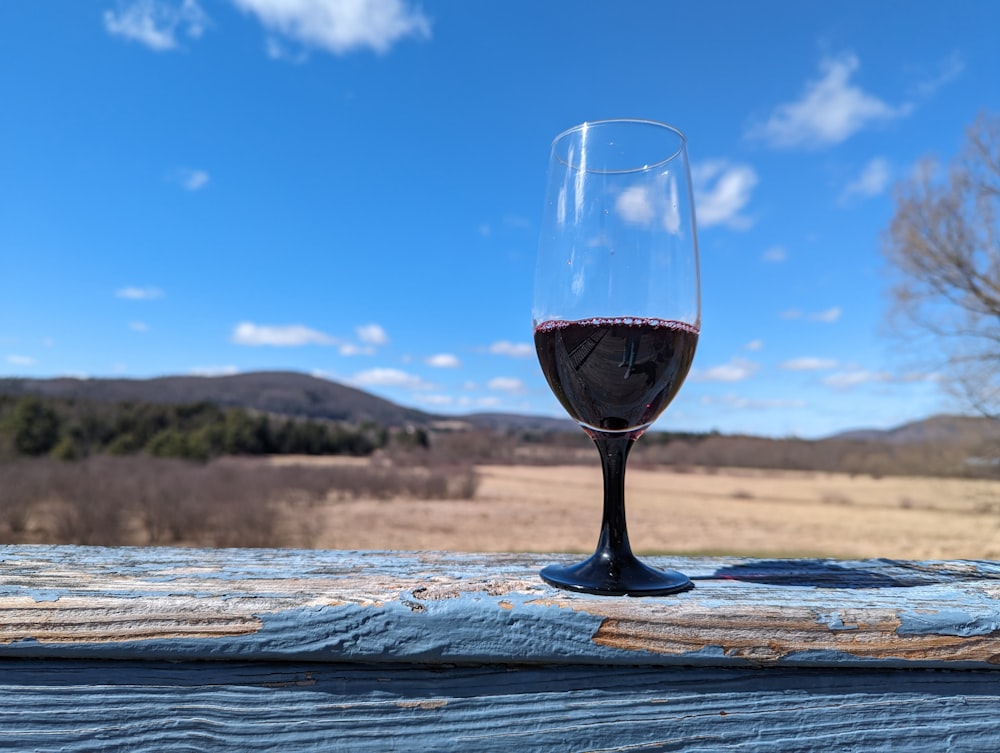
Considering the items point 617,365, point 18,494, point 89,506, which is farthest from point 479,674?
point 18,494

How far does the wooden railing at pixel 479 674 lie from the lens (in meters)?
0.76

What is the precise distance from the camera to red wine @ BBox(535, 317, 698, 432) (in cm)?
90

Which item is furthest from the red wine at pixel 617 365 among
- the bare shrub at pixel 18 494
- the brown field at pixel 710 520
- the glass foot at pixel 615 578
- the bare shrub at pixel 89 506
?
the bare shrub at pixel 18 494

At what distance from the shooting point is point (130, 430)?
79.5ft

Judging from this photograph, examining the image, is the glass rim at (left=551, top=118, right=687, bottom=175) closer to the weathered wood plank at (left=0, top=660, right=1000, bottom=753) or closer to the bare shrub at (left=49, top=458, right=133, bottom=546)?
the weathered wood plank at (left=0, top=660, right=1000, bottom=753)

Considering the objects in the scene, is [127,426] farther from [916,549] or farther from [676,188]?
[676,188]

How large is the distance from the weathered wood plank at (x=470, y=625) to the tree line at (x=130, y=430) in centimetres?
2058

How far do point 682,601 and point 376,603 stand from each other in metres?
0.37

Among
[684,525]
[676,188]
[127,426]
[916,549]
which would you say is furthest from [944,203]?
[127,426]

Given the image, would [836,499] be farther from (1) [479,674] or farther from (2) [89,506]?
(1) [479,674]

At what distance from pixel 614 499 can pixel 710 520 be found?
26381 millimetres

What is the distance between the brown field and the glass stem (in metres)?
9.90

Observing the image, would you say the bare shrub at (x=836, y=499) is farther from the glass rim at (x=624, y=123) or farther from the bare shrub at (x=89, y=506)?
the glass rim at (x=624, y=123)

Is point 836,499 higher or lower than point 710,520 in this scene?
higher
